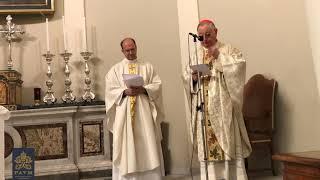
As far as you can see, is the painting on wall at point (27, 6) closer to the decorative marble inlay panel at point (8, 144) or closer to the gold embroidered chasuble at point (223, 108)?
the decorative marble inlay panel at point (8, 144)

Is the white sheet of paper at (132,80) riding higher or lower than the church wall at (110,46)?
lower

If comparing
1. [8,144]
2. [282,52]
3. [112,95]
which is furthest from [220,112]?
[8,144]

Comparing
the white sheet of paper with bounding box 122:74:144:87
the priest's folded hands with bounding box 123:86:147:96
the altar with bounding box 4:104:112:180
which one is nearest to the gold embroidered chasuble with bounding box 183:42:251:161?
the white sheet of paper with bounding box 122:74:144:87

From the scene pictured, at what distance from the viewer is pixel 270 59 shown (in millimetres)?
5785

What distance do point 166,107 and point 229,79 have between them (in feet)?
7.25

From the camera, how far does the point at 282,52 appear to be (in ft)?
18.4

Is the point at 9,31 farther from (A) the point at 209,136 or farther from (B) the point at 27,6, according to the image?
(A) the point at 209,136

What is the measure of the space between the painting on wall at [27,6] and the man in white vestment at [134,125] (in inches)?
72.1

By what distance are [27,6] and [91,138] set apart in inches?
90.6

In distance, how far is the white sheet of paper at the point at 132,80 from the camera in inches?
184

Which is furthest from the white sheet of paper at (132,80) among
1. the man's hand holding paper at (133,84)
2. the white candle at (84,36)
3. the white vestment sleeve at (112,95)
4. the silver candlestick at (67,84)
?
the white candle at (84,36)

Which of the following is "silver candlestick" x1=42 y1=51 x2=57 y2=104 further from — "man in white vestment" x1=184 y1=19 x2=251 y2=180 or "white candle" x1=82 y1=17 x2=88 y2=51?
"man in white vestment" x1=184 y1=19 x2=251 y2=180

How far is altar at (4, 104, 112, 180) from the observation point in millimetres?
5297

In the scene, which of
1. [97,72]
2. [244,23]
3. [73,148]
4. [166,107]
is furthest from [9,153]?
[244,23]
